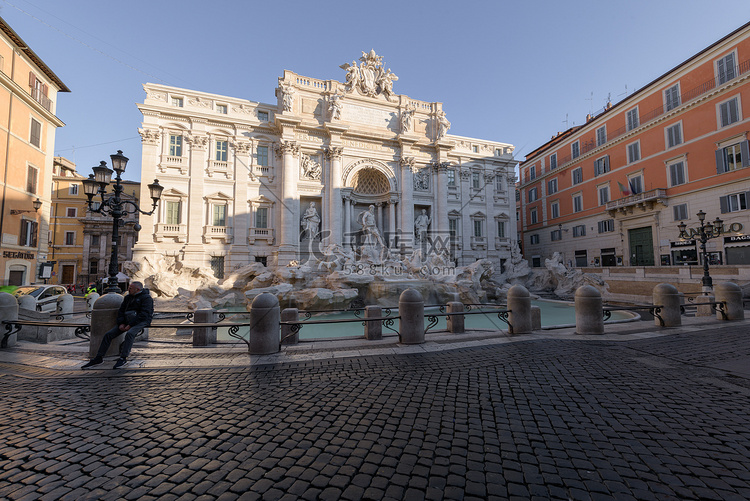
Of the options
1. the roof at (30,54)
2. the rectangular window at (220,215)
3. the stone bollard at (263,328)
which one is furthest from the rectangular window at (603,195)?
the roof at (30,54)

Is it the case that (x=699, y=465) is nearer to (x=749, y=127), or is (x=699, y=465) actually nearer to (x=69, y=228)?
(x=749, y=127)

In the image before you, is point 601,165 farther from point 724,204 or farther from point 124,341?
point 124,341

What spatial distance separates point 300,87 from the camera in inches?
995

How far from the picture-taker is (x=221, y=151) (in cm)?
2408

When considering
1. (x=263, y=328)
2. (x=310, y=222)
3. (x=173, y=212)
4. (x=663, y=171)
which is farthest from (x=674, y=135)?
(x=173, y=212)

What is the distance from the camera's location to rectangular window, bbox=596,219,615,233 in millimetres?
28422

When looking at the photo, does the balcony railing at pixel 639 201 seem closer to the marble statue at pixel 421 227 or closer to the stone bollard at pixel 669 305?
the marble statue at pixel 421 227

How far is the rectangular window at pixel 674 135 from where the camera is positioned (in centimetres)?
2289

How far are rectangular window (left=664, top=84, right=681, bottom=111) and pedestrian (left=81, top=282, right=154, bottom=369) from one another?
34.3m

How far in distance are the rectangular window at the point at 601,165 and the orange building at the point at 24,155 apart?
44.3 meters

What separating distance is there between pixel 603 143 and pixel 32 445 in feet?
127

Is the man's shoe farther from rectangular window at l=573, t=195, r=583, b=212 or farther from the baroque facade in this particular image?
rectangular window at l=573, t=195, r=583, b=212

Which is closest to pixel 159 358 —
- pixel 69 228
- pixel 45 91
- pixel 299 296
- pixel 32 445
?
pixel 32 445

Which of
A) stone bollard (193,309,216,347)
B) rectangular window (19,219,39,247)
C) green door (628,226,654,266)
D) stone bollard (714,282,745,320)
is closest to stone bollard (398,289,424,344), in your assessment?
stone bollard (193,309,216,347)
